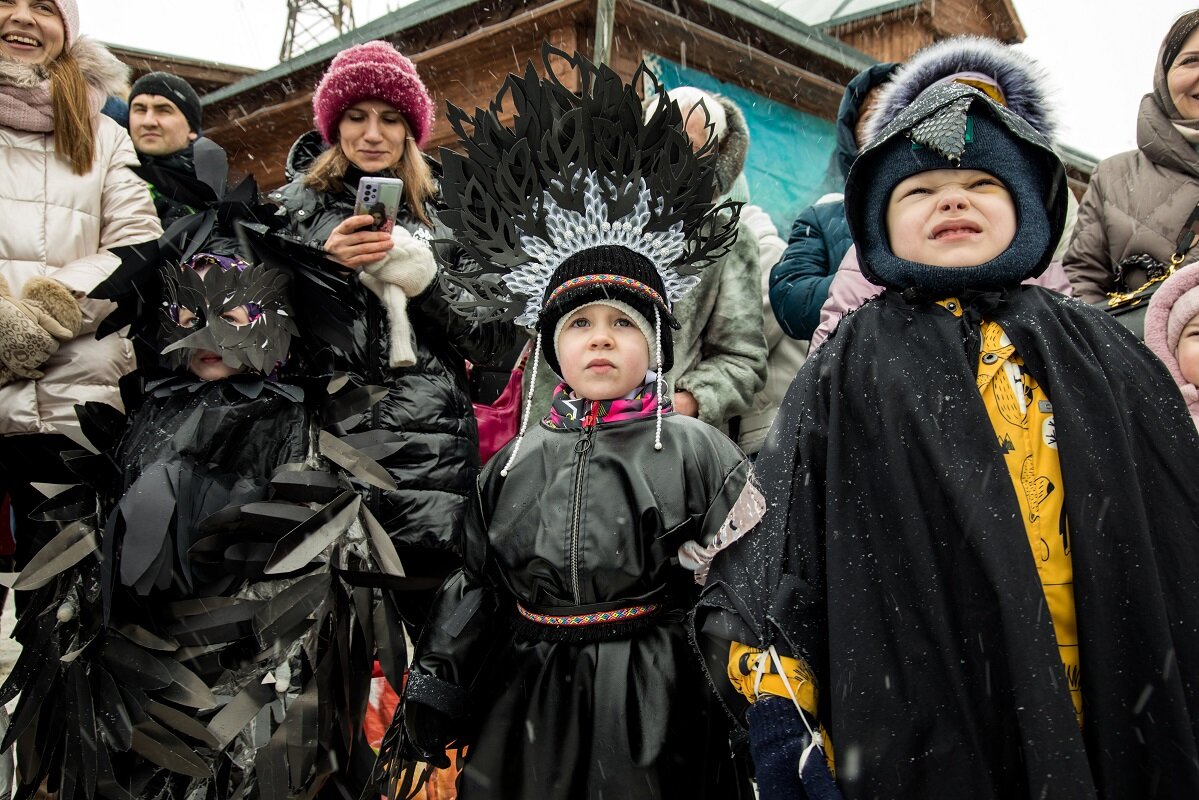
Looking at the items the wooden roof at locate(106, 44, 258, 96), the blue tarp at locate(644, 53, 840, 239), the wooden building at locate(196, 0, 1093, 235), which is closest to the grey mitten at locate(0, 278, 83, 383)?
the wooden building at locate(196, 0, 1093, 235)

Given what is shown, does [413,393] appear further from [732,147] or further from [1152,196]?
[1152,196]

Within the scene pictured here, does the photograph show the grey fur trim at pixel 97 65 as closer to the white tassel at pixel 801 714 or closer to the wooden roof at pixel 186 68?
the white tassel at pixel 801 714

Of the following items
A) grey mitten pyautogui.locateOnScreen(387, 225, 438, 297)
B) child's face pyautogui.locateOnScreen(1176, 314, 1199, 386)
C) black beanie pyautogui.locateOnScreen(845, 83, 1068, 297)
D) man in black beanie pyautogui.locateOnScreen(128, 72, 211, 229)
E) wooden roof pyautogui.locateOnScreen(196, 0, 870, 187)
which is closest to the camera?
black beanie pyautogui.locateOnScreen(845, 83, 1068, 297)

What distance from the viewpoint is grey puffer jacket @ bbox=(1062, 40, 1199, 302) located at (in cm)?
298

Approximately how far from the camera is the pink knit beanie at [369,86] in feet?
11.4

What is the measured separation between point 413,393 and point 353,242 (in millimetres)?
542

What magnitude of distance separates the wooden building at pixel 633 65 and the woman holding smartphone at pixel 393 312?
7.87 ft

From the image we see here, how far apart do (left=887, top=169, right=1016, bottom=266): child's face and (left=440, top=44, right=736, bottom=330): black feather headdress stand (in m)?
0.85

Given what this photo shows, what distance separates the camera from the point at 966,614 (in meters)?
1.55

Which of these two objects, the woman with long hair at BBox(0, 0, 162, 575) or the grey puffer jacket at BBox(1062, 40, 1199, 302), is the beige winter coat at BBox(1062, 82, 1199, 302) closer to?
the grey puffer jacket at BBox(1062, 40, 1199, 302)

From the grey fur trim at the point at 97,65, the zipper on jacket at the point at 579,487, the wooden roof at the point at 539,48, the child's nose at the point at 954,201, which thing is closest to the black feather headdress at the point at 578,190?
the zipper on jacket at the point at 579,487

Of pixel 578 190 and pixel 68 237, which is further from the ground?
pixel 578 190

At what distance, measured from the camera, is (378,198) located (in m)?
2.97

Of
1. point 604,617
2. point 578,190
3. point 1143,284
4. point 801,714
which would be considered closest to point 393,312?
point 578,190
